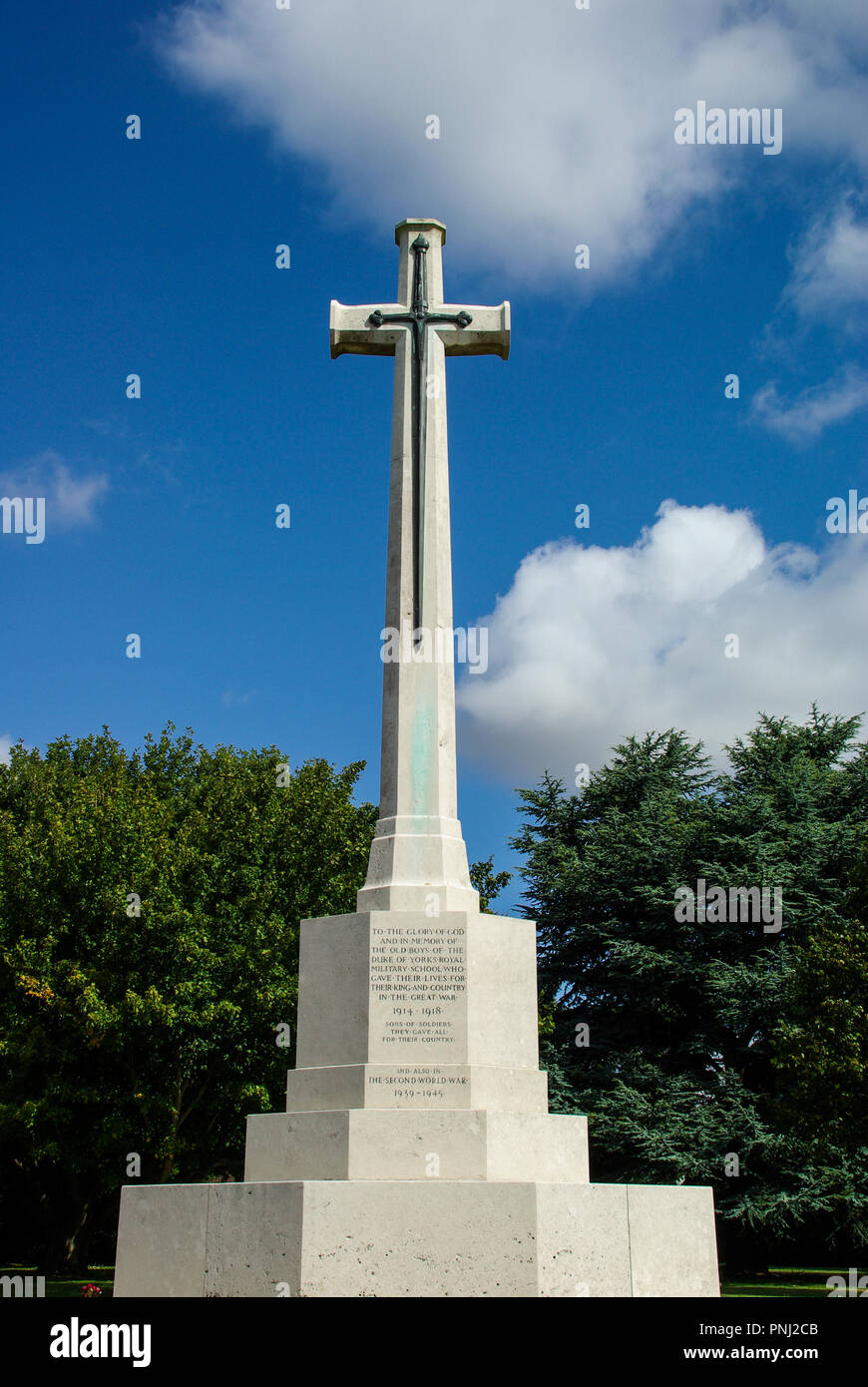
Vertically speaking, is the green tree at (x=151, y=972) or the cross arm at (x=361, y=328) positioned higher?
the cross arm at (x=361, y=328)

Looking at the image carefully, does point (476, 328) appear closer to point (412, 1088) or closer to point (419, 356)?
point (419, 356)

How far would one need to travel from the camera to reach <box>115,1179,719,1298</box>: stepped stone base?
8.20m

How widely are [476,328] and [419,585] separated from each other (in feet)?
9.39

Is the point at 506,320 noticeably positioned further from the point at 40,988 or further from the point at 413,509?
the point at 40,988

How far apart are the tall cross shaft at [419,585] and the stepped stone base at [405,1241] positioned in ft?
8.54

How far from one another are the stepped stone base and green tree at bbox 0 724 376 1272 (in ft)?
44.5

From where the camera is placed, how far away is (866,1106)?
21.7 m

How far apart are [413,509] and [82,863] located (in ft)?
48.8

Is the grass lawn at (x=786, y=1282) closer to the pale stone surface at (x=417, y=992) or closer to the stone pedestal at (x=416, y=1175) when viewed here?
the stone pedestal at (x=416, y=1175)

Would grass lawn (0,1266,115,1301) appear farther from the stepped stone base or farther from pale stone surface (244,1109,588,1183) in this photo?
the stepped stone base

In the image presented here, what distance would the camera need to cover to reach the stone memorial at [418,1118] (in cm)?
831

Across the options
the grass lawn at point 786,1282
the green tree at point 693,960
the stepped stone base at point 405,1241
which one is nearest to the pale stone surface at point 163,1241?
the stepped stone base at point 405,1241

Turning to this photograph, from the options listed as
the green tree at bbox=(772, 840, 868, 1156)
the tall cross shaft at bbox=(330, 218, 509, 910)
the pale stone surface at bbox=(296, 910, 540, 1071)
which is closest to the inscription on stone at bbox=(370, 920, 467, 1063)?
the pale stone surface at bbox=(296, 910, 540, 1071)

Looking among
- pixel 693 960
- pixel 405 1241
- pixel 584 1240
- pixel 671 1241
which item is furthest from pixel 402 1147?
pixel 693 960
